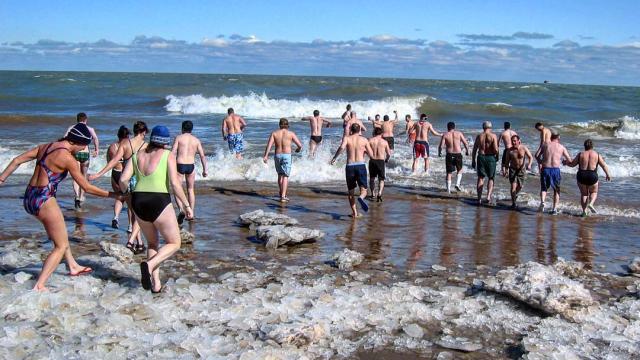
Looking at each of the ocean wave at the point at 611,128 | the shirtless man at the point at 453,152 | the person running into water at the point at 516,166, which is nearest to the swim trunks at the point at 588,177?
the person running into water at the point at 516,166

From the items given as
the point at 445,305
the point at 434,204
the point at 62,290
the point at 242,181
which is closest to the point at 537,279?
the point at 445,305

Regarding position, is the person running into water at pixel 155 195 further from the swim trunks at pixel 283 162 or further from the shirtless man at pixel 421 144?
the shirtless man at pixel 421 144

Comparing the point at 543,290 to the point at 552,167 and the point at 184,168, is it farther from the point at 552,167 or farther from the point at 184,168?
the point at 552,167

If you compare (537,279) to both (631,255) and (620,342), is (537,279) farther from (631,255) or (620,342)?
(631,255)

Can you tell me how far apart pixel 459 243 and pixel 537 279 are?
2.81 meters

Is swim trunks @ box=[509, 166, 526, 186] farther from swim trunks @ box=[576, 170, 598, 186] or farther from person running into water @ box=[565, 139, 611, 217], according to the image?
swim trunks @ box=[576, 170, 598, 186]

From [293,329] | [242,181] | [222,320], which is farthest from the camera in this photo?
[242,181]

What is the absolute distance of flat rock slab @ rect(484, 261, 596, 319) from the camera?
19.4 ft

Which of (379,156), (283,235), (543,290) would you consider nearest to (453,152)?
(379,156)

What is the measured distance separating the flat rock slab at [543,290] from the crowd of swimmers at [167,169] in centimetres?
339

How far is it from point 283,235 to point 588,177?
6431 mm

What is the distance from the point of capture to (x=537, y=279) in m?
6.27

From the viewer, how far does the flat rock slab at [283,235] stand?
8.31 m

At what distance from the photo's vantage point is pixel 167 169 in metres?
5.68
